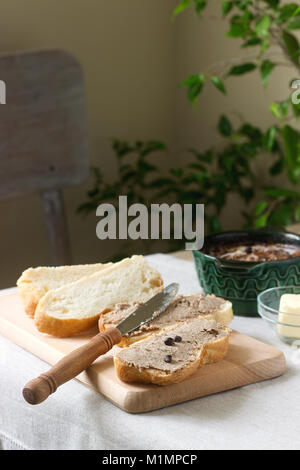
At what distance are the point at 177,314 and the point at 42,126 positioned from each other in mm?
1421

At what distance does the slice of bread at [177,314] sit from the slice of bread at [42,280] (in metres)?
0.16

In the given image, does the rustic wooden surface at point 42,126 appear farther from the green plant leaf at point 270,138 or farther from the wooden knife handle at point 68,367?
the wooden knife handle at point 68,367

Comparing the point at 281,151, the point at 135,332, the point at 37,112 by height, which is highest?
the point at 37,112

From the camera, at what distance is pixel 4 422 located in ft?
3.34

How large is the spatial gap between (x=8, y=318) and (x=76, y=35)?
195cm

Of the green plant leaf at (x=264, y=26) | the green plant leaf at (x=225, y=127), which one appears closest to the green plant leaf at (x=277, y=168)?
the green plant leaf at (x=225, y=127)

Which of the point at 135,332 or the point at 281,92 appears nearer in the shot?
the point at 135,332

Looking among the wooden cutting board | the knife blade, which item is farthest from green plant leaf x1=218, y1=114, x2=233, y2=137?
the wooden cutting board

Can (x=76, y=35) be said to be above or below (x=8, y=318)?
above

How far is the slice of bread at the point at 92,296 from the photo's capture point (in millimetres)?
1152

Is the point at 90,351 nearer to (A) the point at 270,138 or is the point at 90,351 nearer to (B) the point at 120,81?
(A) the point at 270,138

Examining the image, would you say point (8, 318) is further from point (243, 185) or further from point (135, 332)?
point (243, 185)
